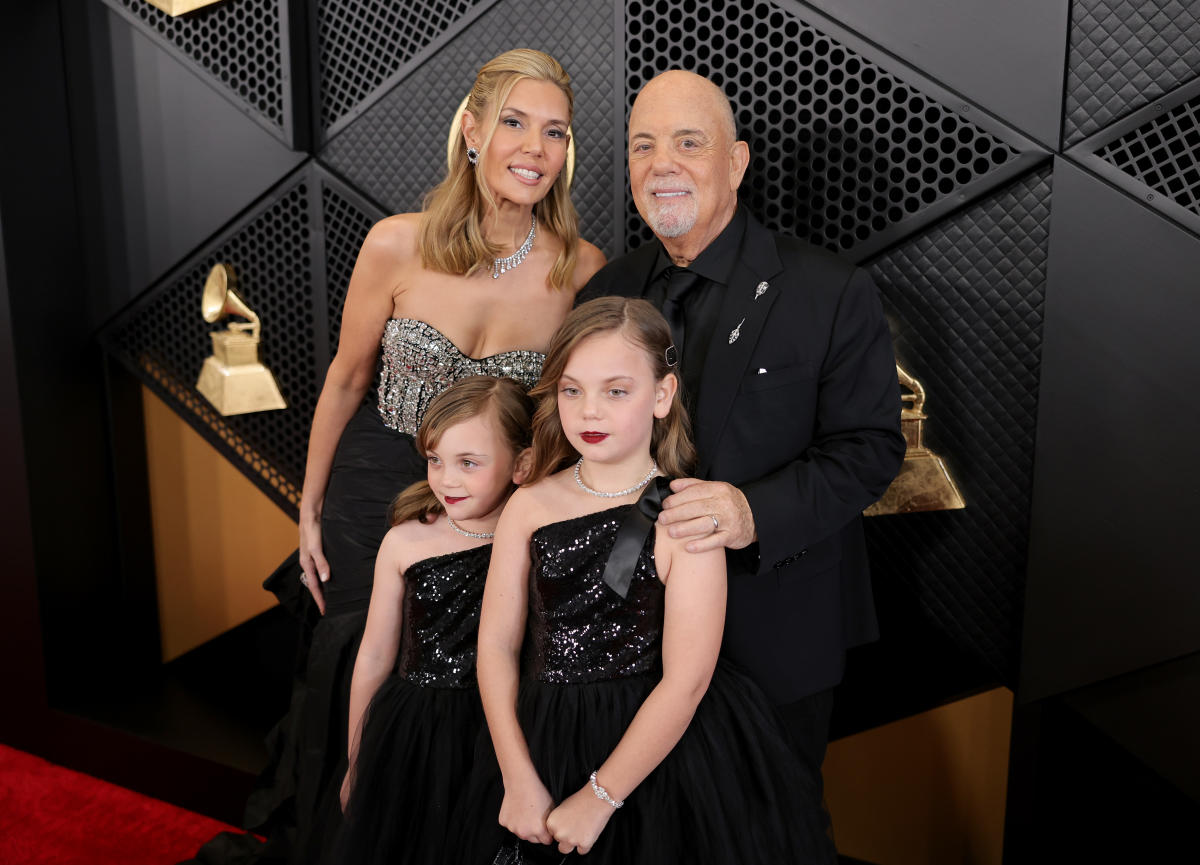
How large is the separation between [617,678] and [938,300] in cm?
119

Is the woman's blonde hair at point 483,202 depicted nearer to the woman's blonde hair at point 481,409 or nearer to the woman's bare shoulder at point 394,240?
the woman's bare shoulder at point 394,240

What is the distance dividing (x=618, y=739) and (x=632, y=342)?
0.65m

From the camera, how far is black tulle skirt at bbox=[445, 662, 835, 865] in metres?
1.73

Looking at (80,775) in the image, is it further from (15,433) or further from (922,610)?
(922,610)

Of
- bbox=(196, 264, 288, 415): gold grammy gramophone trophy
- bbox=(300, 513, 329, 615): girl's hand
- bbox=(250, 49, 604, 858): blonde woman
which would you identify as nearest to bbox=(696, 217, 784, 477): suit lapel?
bbox=(250, 49, 604, 858): blonde woman

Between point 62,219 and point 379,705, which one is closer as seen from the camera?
point 379,705

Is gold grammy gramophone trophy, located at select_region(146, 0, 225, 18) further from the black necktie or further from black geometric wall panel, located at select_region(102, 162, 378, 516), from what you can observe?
the black necktie

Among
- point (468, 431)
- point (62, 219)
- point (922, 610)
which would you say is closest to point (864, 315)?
point (468, 431)

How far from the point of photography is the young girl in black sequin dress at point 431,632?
194 cm

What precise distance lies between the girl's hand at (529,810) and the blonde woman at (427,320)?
0.56m

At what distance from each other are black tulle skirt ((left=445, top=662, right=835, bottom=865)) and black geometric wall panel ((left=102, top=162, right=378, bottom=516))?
1688 millimetres

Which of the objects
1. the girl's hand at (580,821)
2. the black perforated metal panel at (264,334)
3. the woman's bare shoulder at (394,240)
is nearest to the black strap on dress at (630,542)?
the girl's hand at (580,821)

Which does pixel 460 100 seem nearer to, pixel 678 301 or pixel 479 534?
pixel 678 301

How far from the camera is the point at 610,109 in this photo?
2.66 m
